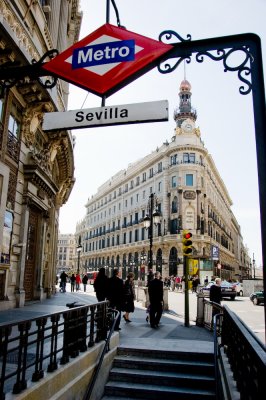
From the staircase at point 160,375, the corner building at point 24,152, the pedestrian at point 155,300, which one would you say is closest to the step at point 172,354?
the staircase at point 160,375

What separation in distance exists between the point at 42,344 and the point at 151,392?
3.34m

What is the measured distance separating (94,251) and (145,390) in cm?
7686

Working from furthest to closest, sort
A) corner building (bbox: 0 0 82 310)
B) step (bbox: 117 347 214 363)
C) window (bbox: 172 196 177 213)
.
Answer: window (bbox: 172 196 177 213) → corner building (bbox: 0 0 82 310) → step (bbox: 117 347 214 363)

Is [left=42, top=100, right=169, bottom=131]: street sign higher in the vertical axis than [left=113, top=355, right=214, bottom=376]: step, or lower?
higher

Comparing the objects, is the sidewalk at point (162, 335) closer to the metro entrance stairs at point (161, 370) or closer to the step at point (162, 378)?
the metro entrance stairs at point (161, 370)

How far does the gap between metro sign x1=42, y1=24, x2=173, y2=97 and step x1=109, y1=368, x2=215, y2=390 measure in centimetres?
577

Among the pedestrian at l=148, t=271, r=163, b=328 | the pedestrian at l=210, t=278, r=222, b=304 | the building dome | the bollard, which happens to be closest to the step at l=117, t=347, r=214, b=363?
the bollard

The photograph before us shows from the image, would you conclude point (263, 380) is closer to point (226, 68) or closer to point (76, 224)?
point (226, 68)

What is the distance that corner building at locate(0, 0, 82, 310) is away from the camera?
1051 cm

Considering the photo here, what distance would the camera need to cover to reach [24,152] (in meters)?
13.1

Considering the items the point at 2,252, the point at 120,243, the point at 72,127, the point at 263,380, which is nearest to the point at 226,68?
the point at 72,127

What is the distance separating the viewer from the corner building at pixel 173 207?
165 ft

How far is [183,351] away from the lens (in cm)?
775

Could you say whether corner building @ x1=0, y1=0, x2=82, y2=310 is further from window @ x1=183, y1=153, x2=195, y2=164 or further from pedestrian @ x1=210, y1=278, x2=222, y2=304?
window @ x1=183, y1=153, x2=195, y2=164
